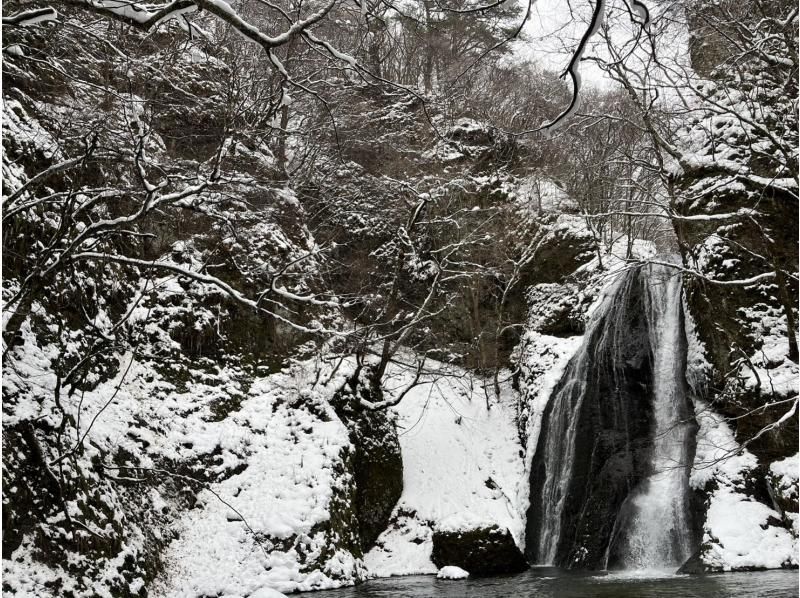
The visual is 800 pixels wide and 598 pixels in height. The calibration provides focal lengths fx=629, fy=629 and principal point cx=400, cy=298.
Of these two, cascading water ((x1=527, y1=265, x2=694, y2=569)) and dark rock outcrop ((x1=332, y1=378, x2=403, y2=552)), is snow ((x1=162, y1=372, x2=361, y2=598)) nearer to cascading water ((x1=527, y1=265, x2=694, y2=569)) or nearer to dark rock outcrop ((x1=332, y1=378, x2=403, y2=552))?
dark rock outcrop ((x1=332, y1=378, x2=403, y2=552))

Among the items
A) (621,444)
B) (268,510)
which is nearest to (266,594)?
(268,510)

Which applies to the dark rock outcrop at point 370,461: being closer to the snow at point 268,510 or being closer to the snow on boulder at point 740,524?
the snow at point 268,510

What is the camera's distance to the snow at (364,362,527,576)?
42.2 ft

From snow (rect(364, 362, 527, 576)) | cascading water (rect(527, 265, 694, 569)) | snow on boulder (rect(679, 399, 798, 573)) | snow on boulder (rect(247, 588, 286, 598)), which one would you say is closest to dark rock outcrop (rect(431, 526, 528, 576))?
snow (rect(364, 362, 527, 576))

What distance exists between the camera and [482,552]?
38.7 ft

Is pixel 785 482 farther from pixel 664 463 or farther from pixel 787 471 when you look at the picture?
pixel 664 463

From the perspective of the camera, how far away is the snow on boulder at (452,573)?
11508 millimetres

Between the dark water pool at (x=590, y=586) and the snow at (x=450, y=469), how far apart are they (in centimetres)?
122

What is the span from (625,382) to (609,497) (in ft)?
8.56

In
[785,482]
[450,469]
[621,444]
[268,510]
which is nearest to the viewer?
[268,510]

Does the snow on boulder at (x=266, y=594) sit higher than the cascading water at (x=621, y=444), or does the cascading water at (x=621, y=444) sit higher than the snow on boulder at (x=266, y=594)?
the cascading water at (x=621, y=444)

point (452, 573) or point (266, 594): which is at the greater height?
point (266, 594)

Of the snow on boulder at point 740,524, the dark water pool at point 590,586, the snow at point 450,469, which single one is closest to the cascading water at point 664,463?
the snow on boulder at point 740,524

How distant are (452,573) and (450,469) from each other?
3589mm
